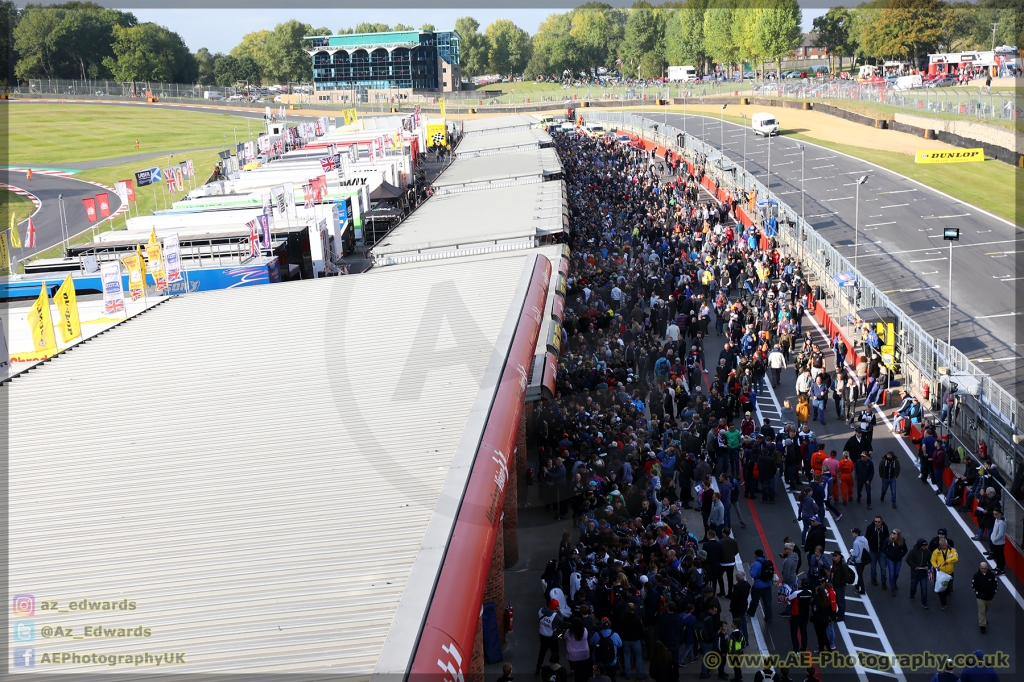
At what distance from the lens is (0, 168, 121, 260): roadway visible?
167ft

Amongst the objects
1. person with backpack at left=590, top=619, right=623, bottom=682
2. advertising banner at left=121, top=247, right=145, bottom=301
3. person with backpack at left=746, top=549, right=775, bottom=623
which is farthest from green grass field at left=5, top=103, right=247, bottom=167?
person with backpack at left=590, top=619, right=623, bottom=682

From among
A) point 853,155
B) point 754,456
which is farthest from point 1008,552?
point 853,155

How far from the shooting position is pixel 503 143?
60.8 metres

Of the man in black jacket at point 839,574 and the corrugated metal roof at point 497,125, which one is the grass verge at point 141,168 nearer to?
the corrugated metal roof at point 497,125

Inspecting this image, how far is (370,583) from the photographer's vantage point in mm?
8312

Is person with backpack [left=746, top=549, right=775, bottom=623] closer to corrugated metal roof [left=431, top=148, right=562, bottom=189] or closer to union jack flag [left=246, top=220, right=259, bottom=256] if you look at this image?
union jack flag [left=246, top=220, right=259, bottom=256]

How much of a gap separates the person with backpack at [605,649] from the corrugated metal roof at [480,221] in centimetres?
1684

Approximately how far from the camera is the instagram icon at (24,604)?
802 cm

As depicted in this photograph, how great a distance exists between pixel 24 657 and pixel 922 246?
37.0 metres

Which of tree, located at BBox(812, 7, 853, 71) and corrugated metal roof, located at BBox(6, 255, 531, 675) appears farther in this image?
tree, located at BBox(812, 7, 853, 71)

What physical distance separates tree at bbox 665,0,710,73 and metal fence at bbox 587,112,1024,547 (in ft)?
408

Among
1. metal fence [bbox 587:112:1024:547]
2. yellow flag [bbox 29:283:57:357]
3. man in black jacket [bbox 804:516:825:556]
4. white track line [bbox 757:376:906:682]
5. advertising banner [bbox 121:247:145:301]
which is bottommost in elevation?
white track line [bbox 757:376:906:682]

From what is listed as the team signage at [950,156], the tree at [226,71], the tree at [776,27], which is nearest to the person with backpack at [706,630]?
the team signage at [950,156]

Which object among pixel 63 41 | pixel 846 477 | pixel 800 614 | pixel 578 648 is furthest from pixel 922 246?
pixel 63 41
